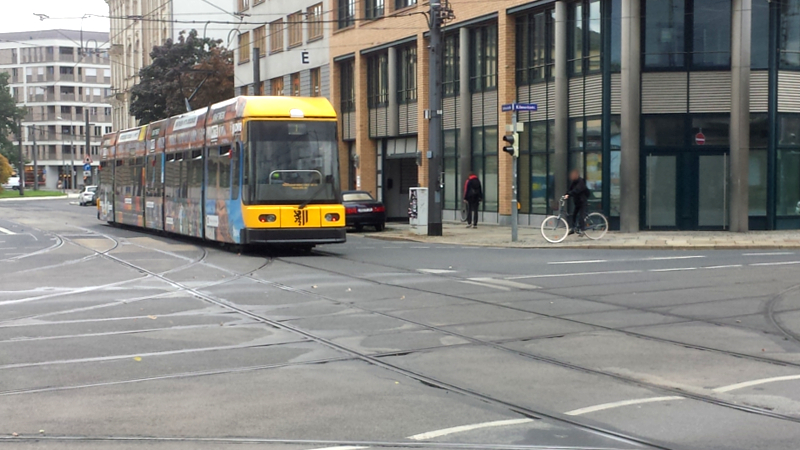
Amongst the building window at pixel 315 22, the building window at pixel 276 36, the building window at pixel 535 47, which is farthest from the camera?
the building window at pixel 276 36

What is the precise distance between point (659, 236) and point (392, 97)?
17.2 metres

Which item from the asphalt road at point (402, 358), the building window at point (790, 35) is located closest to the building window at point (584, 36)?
the building window at point (790, 35)

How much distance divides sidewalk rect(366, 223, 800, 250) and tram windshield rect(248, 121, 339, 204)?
5775 mm

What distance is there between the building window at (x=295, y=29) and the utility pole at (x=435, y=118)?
21.8 metres

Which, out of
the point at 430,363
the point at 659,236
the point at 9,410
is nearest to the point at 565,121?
the point at 659,236

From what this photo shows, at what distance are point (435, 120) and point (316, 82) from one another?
2161cm

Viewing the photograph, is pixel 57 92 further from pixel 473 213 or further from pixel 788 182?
pixel 788 182

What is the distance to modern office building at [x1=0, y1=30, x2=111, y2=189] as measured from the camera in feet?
433

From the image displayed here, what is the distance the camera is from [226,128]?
2250 cm

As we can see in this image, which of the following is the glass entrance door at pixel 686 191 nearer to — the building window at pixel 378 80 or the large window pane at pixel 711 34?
the large window pane at pixel 711 34

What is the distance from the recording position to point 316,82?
49.3 meters

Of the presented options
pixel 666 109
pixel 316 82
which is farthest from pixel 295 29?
pixel 666 109

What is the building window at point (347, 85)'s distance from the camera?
45969mm

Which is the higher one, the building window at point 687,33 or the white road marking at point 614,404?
the building window at point 687,33
